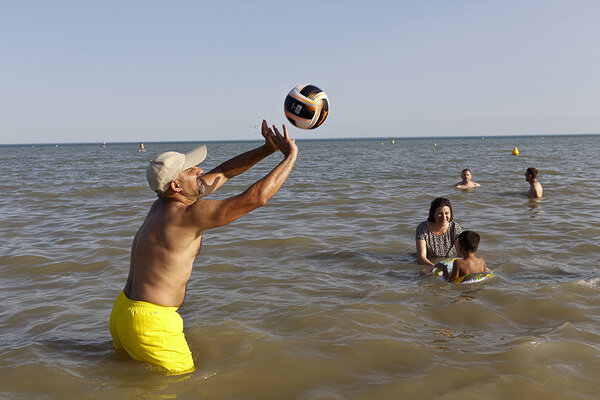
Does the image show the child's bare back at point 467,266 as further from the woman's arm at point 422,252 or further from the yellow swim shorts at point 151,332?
the yellow swim shorts at point 151,332

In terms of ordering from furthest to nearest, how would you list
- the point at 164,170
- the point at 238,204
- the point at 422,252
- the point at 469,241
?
1. the point at 422,252
2. the point at 469,241
3. the point at 164,170
4. the point at 238,204

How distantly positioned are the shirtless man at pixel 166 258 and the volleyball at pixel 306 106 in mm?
654

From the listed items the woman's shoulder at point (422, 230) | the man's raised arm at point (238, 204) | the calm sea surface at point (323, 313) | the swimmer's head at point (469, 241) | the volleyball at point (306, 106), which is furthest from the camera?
the woman's shoulder at point (422, 230)

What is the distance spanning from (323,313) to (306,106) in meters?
2.30

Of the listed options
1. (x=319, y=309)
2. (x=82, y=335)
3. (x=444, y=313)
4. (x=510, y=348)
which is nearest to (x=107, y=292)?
(x=82, y=335)

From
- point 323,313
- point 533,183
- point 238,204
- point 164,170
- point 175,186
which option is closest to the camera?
point 238,204

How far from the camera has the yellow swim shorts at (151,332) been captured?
360 centimetres

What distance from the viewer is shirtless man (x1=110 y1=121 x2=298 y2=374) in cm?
349

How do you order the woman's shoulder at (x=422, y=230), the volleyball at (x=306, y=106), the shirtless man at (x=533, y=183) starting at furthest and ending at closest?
the shirtless man at (x=533, y=183) < the woman's shoulder at (x=422, y=230) < the volleyball at (x=306, y=106)

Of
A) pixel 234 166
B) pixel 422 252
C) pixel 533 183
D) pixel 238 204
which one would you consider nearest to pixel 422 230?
pixel 422 252

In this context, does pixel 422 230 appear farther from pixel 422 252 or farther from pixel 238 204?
pixel 238 204

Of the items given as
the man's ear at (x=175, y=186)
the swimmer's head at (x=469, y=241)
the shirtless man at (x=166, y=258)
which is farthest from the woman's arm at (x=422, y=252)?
the man's ear at (x=175, y=186)

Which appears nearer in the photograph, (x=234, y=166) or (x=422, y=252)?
(x=234, y=166)

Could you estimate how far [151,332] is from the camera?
361 cm
